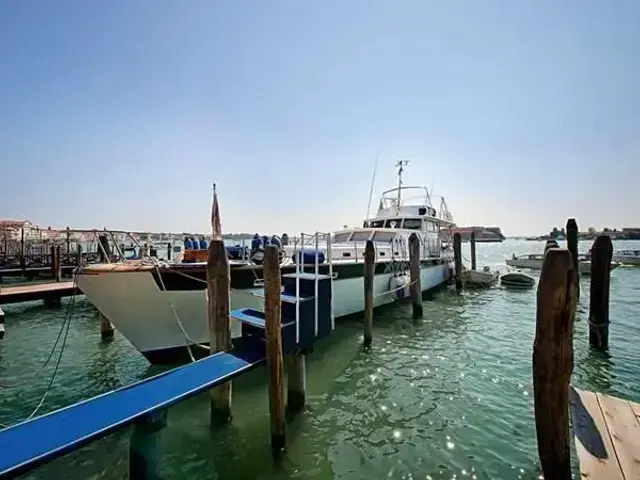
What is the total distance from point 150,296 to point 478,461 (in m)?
5.98

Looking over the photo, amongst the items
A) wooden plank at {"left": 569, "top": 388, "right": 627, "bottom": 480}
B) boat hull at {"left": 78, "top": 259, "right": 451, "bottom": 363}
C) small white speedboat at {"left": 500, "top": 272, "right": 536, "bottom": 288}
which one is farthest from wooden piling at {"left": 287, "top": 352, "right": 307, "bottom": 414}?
small white speedboat at {"left": 500, "top": 272, "right": 536, "bottom": 288}

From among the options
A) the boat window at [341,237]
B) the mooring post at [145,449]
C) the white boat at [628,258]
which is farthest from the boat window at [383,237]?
the white boat at [628,258]

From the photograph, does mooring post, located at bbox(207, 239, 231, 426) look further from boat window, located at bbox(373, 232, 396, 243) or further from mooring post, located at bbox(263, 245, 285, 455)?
boat window, located at bbox(373, 232, 396, 243)

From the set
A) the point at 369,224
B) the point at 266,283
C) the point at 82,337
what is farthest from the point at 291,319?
the point at 369,224

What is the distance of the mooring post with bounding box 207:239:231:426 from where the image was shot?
528 centimetres

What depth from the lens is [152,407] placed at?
337cm

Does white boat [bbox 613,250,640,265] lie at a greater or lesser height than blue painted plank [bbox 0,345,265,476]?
lesser

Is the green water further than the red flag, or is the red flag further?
the red flag

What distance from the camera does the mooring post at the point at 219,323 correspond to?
17.3 feet

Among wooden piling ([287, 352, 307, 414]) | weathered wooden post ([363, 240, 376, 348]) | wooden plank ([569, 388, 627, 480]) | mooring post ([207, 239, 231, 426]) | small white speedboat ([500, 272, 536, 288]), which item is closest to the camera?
wooden plank ([569, 388, 627, 480])

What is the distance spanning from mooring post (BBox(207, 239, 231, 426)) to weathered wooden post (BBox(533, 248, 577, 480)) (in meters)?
3.89

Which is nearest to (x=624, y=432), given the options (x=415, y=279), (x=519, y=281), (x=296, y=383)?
(x=296, y=383)

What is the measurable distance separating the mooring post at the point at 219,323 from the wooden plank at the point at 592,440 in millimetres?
4255

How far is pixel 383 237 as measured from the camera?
14938 millimetres
